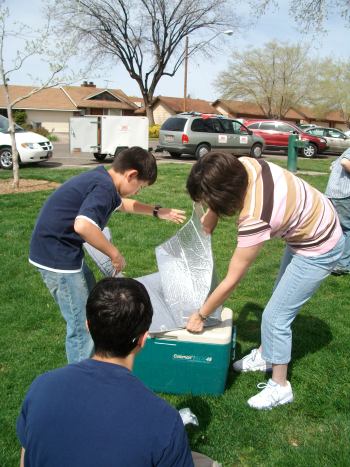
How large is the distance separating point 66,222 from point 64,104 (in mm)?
51975

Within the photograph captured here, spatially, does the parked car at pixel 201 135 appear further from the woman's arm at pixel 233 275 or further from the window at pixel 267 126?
the woman's arm at pixel 233 275

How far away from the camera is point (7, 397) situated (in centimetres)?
295

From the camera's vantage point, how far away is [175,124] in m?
17.4

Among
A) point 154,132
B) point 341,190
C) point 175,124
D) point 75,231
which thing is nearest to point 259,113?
point 154,132

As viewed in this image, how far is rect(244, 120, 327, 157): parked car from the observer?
21875 mm

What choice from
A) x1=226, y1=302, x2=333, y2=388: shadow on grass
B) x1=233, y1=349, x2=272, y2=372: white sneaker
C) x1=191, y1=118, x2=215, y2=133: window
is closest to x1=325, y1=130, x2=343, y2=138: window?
x1=191, y1=118, x2=215, y2=133: window

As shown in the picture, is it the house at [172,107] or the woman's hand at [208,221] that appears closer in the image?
the woman's hand at [208,221]

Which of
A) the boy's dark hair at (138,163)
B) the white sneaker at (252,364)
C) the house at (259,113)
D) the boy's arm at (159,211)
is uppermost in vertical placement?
the house at (259,113)

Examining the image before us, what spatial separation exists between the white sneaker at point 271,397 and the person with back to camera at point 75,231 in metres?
1.03

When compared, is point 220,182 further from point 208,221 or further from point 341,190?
point 341,190

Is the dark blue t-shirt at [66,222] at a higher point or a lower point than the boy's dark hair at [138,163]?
lower

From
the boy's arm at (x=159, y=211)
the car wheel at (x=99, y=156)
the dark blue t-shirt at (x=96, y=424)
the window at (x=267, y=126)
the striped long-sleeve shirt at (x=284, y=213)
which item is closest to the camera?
the dark blue t-shirt at (x=96, y=424)

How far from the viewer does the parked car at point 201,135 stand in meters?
17.1

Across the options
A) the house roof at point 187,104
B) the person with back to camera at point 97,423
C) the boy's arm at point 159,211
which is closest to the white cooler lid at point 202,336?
the boy's arm at point 159,211
